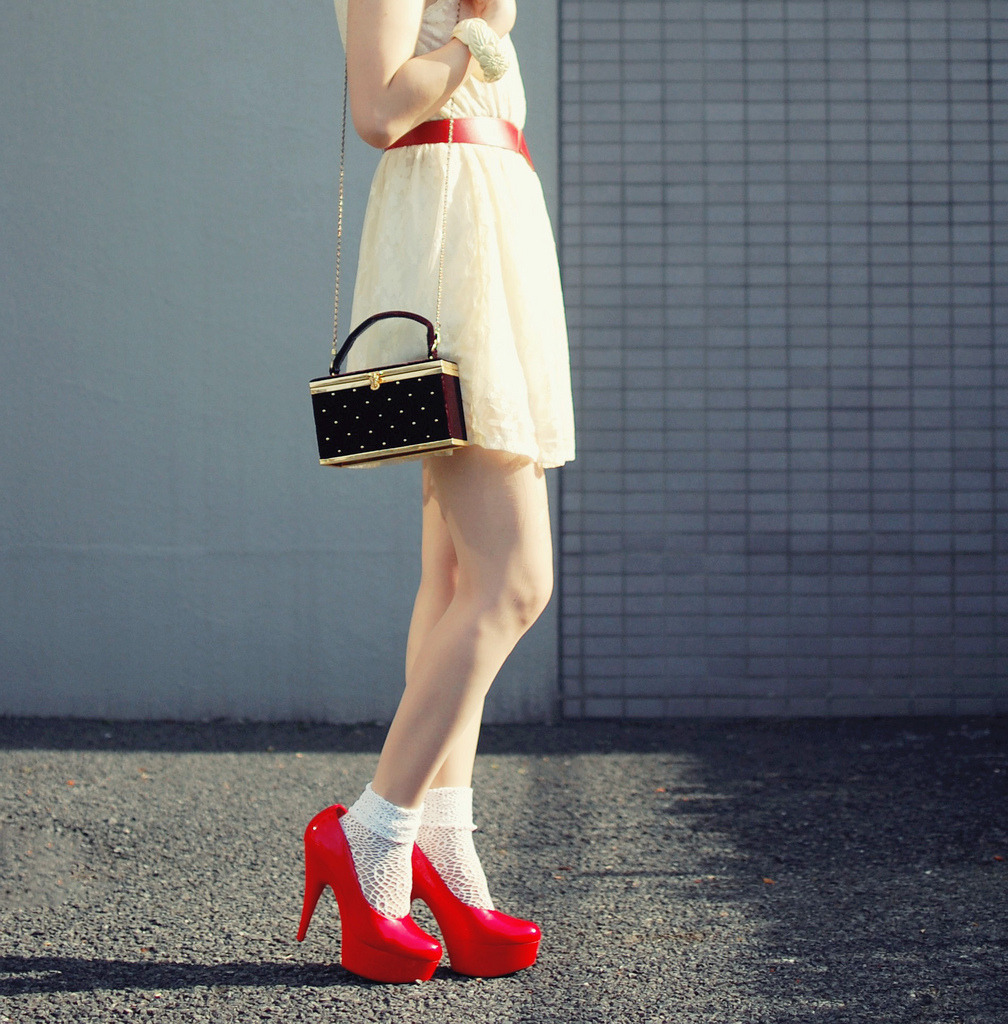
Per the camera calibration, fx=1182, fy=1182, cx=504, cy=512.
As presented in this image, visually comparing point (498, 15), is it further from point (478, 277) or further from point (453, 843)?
point (453, 843)

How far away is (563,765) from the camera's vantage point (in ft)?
11.7

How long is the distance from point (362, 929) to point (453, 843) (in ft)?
0.64

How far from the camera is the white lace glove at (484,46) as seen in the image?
1.75 m

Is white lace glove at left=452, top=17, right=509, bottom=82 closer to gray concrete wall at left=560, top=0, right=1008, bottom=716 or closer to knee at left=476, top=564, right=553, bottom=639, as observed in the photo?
knee at left=476, top=564, right=553, bottom=639

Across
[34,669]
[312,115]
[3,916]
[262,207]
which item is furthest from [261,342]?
[3,916]

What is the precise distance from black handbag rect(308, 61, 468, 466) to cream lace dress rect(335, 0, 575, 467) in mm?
42

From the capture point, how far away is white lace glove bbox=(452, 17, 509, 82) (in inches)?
69.0

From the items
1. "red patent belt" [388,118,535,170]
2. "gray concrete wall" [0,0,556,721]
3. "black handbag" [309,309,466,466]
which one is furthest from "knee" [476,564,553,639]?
"gray concrete wall" [0,0,556,721]

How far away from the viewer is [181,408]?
4.14 meters

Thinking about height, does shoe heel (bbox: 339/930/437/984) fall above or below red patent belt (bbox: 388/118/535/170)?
below

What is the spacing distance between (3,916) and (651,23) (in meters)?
3.45

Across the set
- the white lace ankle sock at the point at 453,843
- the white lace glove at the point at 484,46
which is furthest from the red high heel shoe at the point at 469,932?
the white lace glove at the point at 484,46

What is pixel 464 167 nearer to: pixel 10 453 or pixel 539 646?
pixel 539 646

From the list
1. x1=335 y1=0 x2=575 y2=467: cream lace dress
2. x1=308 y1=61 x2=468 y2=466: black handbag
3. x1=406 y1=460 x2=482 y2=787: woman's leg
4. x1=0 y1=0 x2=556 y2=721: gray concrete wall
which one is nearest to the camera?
x1=308 y1=61 x2=468 y2=466: black handbag
